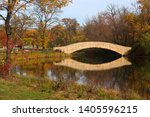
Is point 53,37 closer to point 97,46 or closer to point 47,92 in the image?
point 97,46

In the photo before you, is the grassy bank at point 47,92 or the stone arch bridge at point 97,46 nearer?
the grassy bank at point 47,92

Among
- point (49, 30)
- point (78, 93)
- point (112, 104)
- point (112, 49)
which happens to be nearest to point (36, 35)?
point (49, 30)

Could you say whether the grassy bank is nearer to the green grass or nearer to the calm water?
the green grass

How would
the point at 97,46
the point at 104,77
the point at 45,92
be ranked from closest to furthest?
1. the point at 45,92
2. the point at 104,77
3. the point at 97,46

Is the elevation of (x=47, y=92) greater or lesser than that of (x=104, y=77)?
greater

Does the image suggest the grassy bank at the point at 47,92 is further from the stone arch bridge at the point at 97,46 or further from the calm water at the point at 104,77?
the stone arch bridge at the point at 97,46

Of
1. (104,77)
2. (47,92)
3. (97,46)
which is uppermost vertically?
(97,46)

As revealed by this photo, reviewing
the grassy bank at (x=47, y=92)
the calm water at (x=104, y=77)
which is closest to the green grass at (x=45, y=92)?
the grassy bank at (x=47, y=92)

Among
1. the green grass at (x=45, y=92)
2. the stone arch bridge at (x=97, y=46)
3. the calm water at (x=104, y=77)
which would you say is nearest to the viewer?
the green grass at (x=45, y=92)

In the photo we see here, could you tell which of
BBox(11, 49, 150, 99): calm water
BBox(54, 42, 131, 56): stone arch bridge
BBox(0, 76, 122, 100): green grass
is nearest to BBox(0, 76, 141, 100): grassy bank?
BBox(0, 76, 122, 100): green grass

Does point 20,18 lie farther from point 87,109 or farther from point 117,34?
point 117,34

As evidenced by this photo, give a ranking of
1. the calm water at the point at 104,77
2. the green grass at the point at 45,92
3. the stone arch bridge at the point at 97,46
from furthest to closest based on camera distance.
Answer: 1. the stone arch bridge at the point at 97,46
2. the calm water at the point at 104,77
3. the green grass at the point at 45,92

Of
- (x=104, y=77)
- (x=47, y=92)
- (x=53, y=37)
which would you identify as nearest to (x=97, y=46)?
(x=53, y=37)

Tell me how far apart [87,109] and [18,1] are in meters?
6.83
